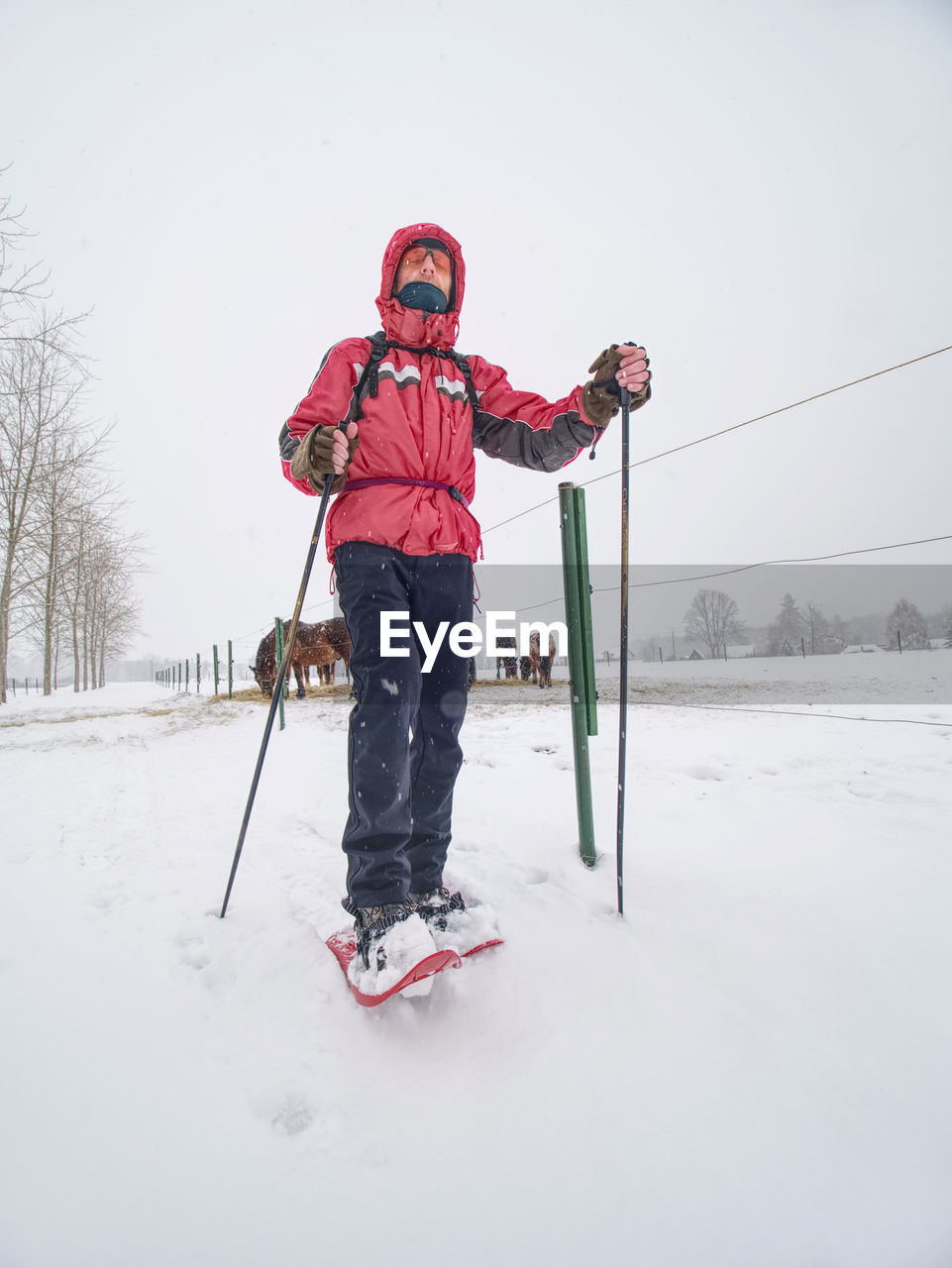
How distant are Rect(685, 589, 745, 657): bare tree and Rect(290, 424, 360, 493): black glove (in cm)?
564

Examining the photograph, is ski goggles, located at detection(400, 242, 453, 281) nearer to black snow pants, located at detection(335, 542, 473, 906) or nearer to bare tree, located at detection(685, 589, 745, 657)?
black snow pants, located at detection(335, 542, 473, 906)

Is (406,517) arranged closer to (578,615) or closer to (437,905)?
(578,615)

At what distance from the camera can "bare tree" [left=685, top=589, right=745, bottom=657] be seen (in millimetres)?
6363

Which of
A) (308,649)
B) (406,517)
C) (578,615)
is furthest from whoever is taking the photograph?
(308,649)

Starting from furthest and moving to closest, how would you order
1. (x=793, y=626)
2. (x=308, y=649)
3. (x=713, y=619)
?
(x=308, y=649)
(x=713, y=619)
(x=793, y=626)

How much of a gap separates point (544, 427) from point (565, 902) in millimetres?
1515

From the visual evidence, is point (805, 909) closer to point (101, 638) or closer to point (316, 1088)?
point (316, 1088)

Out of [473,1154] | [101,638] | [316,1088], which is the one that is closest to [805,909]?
[473,1154]

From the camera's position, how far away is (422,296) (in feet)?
5.95

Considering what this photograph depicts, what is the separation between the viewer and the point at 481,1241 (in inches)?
30.5

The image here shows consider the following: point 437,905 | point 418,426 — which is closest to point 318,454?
point 418,426

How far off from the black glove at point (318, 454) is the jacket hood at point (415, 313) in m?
0.48

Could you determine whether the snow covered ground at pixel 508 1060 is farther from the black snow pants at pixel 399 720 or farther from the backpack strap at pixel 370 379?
the backpack strap at pixel 370 379

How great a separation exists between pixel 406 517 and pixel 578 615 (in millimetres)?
891
